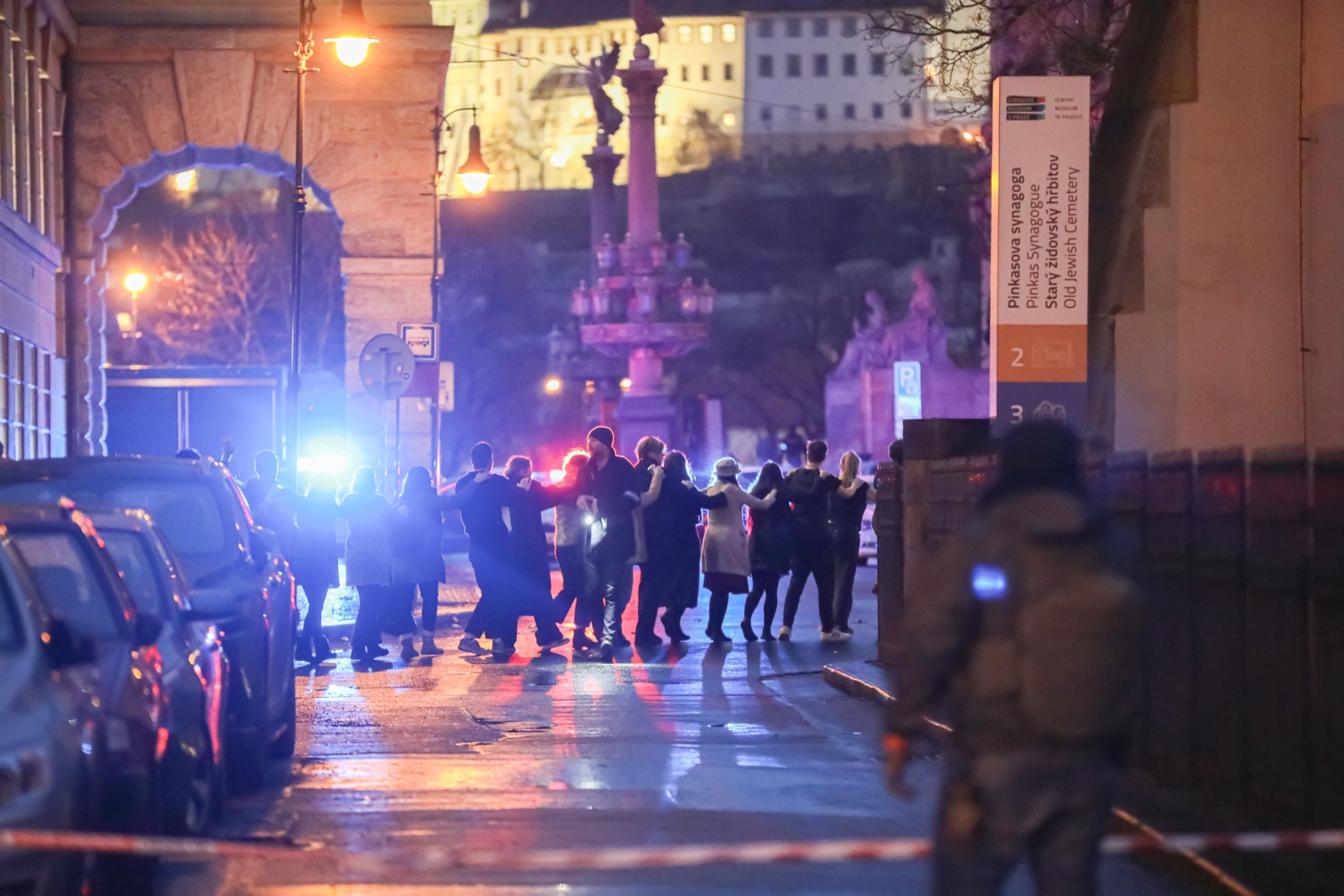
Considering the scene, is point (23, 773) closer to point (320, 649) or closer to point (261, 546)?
point (261, 546)

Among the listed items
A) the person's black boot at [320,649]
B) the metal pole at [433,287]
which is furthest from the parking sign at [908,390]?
the person's black boot at [320,649]

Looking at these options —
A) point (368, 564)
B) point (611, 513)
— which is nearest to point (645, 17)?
point (611, 513)

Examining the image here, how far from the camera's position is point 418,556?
682 inches

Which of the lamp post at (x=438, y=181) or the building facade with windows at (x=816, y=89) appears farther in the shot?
the building facade with windows at (x=816, y=89)

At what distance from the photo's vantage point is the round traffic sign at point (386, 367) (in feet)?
74.9

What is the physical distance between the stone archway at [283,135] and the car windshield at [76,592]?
2222cm

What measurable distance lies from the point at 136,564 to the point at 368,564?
8.10 metres

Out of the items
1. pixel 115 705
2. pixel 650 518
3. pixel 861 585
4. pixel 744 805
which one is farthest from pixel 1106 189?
pixel 861 585

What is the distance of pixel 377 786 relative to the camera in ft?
31.8

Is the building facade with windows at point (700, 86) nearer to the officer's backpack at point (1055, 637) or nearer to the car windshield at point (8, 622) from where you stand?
the car windshield at point (8, 622)

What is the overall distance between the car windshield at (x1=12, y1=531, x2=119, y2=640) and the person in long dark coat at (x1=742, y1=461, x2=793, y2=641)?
10.3 metres

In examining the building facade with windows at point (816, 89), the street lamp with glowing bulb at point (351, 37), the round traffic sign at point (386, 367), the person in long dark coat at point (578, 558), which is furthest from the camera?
the building facade with windows at point (816, 89)

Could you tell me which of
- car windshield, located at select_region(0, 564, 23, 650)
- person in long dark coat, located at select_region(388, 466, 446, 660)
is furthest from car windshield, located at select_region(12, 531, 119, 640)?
person in long dark coat, located at select_region(388, 466, 446, 660)

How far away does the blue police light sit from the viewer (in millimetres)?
4773
